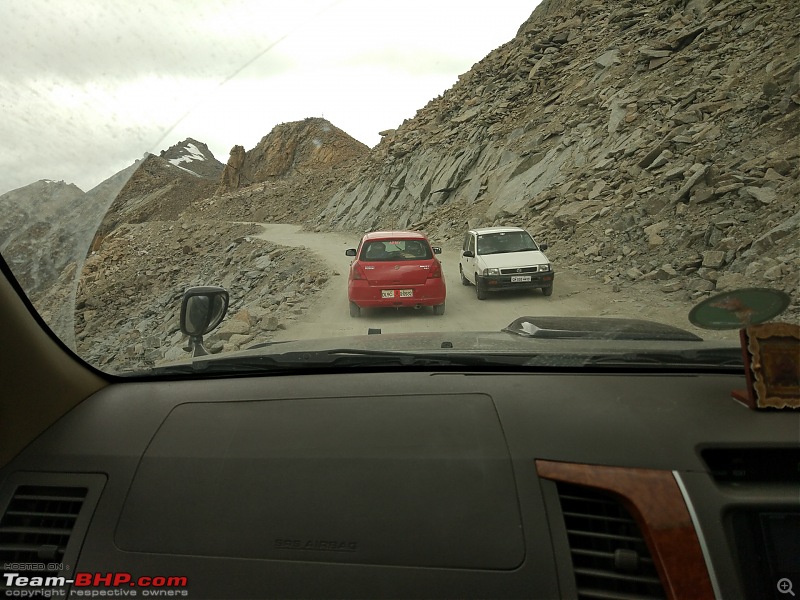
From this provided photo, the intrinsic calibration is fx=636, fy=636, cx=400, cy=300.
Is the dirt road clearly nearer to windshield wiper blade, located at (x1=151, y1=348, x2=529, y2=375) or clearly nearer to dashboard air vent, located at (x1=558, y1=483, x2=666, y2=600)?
windshield wiper blade, located at (x1=151, y1=348, x2=529, y2=375)

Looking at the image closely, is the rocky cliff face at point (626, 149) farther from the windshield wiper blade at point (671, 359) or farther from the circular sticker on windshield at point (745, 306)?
the circular sticker on windshield at point (745, 306)

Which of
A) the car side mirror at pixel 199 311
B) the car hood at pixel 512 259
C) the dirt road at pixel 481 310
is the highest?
the car side mirror at pixel 199 311

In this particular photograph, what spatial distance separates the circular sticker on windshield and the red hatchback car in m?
5.64

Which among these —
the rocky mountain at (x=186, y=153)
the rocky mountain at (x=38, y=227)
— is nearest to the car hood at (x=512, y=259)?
the rocky mountain at (x=186, y=153)

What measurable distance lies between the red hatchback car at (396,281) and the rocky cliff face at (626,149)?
3.60 metres

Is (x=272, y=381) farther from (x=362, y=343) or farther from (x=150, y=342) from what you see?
(x=150, y=342)

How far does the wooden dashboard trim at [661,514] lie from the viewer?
2029 mm

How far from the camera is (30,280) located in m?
2.84

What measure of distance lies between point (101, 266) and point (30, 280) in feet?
37.1

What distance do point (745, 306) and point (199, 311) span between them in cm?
263

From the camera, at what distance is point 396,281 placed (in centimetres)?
844

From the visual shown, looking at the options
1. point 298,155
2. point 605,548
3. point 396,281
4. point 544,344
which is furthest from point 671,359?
point 298,155

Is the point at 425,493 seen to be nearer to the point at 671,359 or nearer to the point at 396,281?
the point at 671,359

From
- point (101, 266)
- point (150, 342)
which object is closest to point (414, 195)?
point (101, 266)
